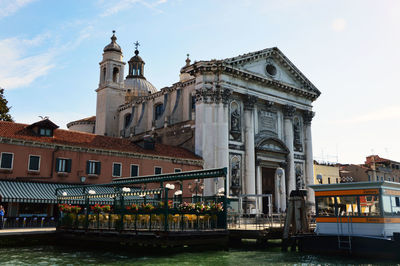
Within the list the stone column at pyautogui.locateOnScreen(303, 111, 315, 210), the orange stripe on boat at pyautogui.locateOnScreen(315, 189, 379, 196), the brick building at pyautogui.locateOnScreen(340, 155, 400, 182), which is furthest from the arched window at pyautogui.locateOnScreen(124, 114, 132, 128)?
the orange stripe on boat at pyautogui.locateOnScreen(315, 189, 379, 196)

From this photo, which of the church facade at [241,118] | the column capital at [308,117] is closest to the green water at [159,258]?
the church facade at [241,118]

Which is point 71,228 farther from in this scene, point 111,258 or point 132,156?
point 132,156

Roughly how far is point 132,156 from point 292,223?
14.1 meters

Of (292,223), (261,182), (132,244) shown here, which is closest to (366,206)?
(292,223)

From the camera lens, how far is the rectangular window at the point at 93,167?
1168 inches

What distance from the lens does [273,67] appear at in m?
41.5

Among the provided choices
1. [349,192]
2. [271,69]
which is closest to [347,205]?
[349,192]

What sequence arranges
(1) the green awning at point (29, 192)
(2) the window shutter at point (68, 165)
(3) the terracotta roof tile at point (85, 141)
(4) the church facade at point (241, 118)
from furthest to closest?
(4) the church facade at point (241, 118)
(2) the window shutter at point (68, 165)
(3) the terracotta roof tile at point (85, 141)
(1) the green awning at point (29, 192)

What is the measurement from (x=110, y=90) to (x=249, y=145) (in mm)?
20436

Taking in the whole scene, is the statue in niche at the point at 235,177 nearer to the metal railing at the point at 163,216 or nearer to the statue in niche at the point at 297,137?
the statue in niche at the point at 297,137

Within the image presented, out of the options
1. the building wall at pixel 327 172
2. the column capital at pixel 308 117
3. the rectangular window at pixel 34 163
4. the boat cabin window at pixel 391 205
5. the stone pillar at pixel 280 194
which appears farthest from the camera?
the building wall at pixel 327 172

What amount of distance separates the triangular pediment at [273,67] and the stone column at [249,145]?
9.82 ft

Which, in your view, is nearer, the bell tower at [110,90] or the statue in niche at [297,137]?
the statue in niche at [297,137]

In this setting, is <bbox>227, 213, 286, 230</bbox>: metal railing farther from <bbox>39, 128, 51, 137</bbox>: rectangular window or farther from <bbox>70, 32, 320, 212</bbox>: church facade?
<bbox>39, 128, 51, 137</bbox>: rectangular window
